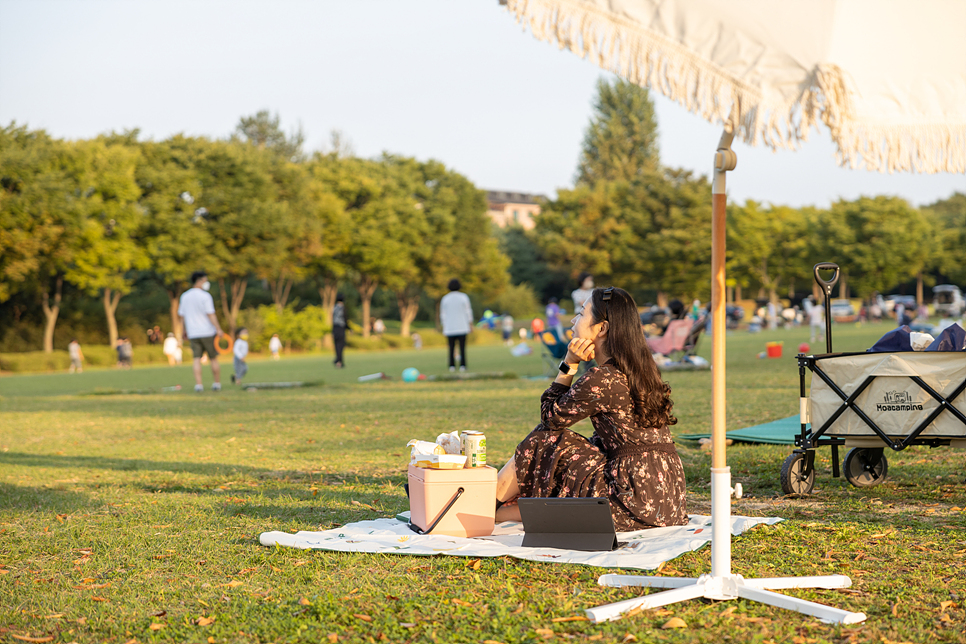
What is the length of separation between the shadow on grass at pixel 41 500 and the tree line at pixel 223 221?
31.3m

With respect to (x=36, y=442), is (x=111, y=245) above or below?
above

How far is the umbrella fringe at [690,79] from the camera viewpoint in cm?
276

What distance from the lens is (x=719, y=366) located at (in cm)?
321

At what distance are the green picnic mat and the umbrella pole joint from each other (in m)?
3.99

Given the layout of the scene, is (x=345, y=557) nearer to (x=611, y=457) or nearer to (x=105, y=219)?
(x=611, y=457)

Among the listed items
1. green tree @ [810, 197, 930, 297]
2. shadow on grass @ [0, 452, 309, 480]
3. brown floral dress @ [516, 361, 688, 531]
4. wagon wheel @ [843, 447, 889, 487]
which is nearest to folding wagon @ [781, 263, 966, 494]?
wagon wheel @ [843, 447, 889, 487]

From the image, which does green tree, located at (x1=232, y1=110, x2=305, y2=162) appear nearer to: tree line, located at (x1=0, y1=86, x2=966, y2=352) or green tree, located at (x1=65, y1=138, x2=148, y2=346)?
tree line, located at (x1=0, y1=86, x2=966, y2=352)

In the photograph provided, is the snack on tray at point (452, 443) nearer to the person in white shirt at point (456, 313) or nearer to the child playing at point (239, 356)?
the person in white shirt at point (456, 313)

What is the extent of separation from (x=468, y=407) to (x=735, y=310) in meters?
45.3

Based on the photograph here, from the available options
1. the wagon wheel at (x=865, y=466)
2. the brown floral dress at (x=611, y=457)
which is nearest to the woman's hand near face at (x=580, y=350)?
the brown floral dress at (x=611, y=457)

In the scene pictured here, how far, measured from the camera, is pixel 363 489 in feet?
19.6

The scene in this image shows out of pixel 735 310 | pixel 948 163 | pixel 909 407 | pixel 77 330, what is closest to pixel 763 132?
pixel 948 163

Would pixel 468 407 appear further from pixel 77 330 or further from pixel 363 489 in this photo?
pixel 77 330

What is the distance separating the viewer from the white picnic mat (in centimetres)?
389
